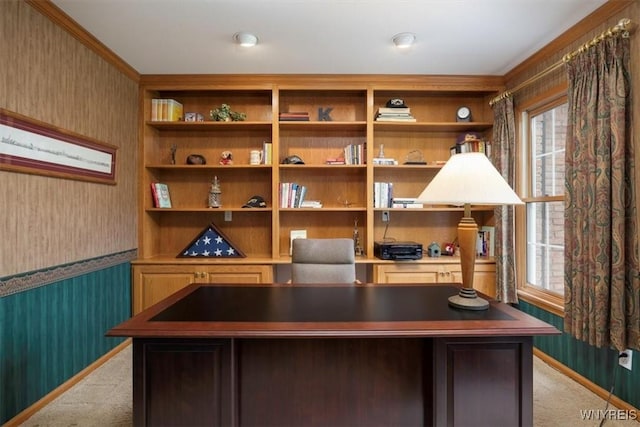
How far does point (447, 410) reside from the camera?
4.63 ft

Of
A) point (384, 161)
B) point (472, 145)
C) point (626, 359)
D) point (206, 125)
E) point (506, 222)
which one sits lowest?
point (626, 359)

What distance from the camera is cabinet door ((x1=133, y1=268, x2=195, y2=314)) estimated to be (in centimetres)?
307

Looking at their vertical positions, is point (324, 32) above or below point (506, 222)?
above

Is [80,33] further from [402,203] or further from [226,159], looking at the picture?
[402,203]

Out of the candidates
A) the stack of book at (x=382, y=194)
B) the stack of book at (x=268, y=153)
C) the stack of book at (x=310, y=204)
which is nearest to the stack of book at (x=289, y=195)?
the stack of book at (x=310, y=204)

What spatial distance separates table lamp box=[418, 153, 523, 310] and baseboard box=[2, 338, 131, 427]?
247 cm

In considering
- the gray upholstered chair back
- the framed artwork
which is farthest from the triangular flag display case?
the gray upholstered chair back

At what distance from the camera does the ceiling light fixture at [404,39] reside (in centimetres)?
247

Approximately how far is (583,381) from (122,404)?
303 cm

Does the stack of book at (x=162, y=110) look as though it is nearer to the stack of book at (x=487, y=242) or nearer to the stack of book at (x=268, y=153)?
the stack of book at (x=268, y=153)

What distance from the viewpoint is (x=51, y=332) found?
214 cm

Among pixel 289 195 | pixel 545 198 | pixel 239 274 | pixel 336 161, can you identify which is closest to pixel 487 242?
pixel 545 198

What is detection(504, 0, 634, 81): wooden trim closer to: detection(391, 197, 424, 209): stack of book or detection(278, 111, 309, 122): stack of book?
detection(391, 197, 424, 209): stack of book

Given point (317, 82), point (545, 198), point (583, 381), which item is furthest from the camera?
point (317, 82)
